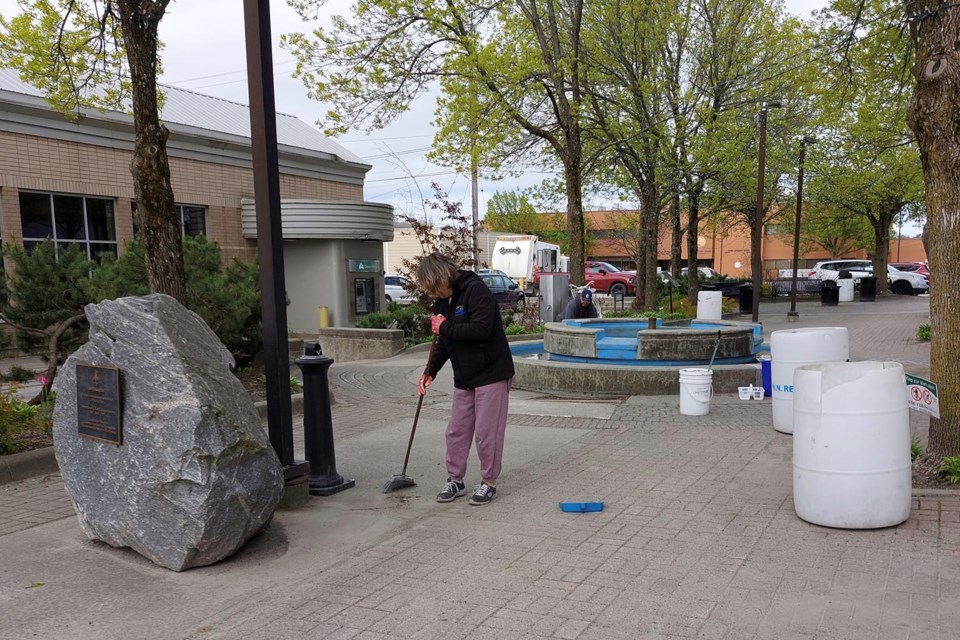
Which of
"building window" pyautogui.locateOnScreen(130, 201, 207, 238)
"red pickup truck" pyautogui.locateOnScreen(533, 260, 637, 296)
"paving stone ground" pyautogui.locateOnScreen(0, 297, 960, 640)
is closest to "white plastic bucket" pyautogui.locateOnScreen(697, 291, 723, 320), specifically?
"building window" pyautogui.locateOnScreen(130, 201, 207, 238)

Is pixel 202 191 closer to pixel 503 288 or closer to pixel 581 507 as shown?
pixel 503 288

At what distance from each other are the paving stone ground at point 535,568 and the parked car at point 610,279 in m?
32.9

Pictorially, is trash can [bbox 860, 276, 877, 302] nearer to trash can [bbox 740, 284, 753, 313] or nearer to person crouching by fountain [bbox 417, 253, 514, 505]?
trash can [bbox 740, 284, 753, 313]

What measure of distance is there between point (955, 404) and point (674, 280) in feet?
78.3

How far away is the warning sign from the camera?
5.11 meters

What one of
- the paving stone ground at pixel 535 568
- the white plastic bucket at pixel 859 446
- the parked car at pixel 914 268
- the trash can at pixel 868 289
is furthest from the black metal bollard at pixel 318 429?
the parked car at pixel 914 268

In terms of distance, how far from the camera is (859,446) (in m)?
4.50

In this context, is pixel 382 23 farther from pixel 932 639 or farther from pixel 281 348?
pixel 932 639

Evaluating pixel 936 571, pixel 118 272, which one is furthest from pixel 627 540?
pixel 118 272

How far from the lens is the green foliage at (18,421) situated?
6.39 meters

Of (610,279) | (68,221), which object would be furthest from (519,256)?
(68,221)

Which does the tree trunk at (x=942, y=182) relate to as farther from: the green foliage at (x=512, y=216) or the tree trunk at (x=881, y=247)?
the green foliage at (x=512, y=216)

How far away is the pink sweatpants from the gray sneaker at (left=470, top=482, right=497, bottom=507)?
5cm

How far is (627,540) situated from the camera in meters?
4.59
